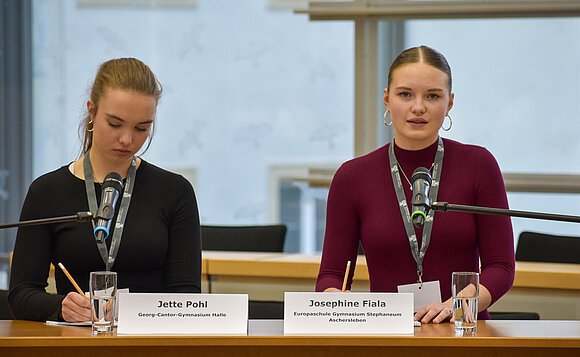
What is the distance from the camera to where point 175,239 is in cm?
225

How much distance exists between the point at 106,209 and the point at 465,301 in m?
0.87

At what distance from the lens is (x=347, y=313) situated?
1.79 metres

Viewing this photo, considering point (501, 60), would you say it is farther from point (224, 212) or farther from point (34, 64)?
point (34, 64)

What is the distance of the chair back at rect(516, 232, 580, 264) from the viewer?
3289 millimetres

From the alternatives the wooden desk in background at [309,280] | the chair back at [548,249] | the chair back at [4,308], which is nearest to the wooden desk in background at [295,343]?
the chair back at [4,308]

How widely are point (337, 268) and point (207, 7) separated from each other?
12.8 ft

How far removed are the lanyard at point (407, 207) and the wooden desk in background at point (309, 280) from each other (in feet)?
3.48

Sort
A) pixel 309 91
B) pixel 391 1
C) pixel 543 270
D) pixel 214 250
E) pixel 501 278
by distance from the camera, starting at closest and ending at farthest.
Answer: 1. pixel 501 278
2. pixel 543 270
3. pixel 214 250
4. pixel 391 1
5. pixel 309 91

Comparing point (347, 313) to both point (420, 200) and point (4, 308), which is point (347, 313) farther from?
point (4, 308)

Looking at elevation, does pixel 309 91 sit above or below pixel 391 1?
below

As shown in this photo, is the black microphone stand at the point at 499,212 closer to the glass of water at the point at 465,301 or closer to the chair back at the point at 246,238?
the glass of water at the point at 465,301

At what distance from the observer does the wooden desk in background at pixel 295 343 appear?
1743mm

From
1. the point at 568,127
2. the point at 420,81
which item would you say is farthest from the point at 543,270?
the point at 568,127

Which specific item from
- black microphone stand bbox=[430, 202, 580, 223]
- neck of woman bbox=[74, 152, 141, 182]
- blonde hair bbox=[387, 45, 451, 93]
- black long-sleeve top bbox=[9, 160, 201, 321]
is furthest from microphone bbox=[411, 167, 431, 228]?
neck of woman bbox=[74, 152, 141, 182]
